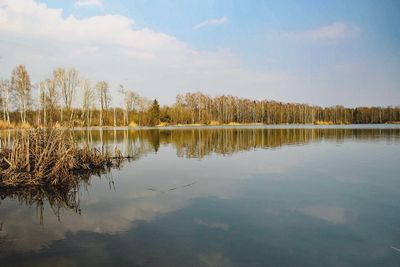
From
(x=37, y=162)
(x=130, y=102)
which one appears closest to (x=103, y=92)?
(x=130, y=102)

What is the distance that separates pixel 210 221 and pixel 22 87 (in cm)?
Result: 4949

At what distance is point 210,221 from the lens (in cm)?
708

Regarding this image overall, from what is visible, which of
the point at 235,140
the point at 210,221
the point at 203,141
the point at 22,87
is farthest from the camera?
the point at 22,87

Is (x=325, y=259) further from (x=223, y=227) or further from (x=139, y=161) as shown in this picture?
(x=139, y=161)

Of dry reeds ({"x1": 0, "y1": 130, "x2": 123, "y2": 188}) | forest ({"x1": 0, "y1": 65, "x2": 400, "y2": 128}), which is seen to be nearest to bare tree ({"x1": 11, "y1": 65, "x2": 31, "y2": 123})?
forest ({"x1": 0, "y1": 65, "x2": 400, "y2": 128})

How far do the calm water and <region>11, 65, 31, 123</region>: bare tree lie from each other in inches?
1619

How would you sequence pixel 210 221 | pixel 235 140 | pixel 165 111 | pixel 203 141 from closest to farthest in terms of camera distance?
pixel 210 221
pixel 203 141
pixel 235 140
pixel 165 111

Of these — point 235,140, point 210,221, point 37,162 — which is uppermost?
point 37,162

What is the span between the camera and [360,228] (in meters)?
6.63

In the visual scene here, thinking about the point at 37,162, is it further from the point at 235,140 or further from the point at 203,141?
the point at 235,140

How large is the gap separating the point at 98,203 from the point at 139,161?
29.3 feet

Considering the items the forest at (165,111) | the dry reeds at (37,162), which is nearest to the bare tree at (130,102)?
the forest at (165,111)

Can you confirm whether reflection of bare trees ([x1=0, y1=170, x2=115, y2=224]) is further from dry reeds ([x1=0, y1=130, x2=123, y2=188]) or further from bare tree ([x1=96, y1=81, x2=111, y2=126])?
bare tree ([x1=96, y1=81, x2=111, y2=126])

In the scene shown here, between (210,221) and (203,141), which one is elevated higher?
(203,141)
